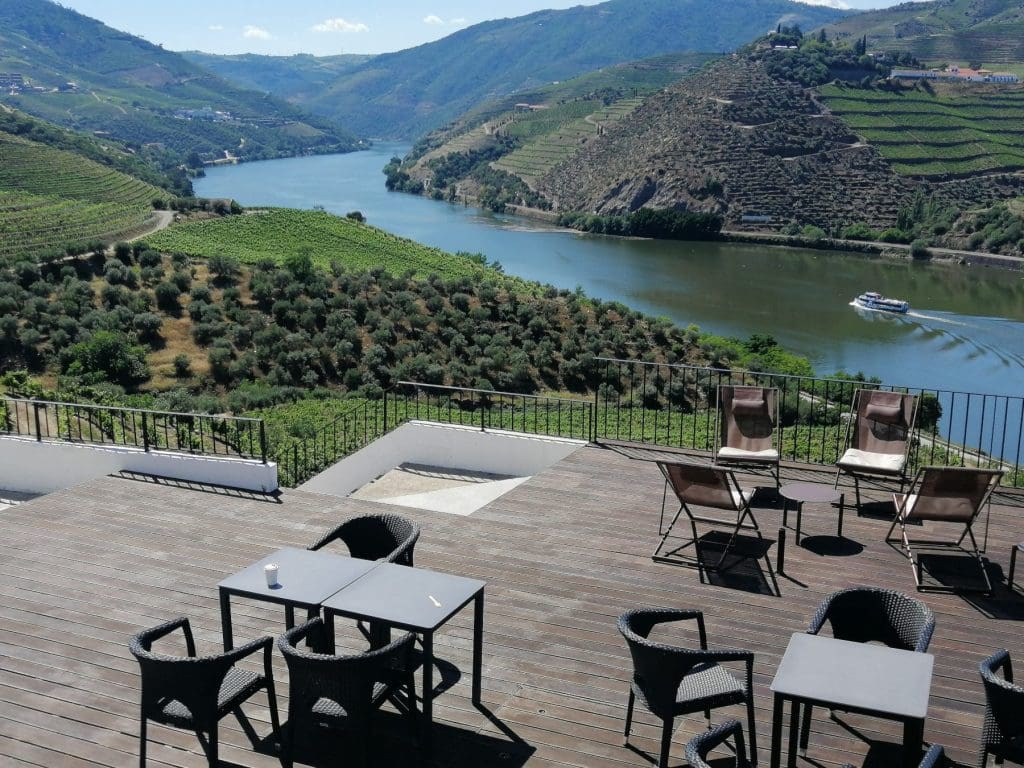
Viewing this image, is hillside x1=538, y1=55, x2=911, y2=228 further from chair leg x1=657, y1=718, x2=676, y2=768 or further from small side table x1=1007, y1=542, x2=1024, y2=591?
chair leg x1=657, y1=718, x2=676, y2=768

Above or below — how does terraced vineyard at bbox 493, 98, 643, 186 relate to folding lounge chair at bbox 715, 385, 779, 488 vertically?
above

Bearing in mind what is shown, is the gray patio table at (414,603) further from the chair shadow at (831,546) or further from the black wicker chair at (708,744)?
the chair shadow at (831,546)

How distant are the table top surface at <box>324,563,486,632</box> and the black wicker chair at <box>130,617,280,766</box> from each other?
49 centimetres

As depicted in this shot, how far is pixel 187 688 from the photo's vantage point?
3.98 meters

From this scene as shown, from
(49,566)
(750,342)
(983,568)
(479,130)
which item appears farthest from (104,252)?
(479,130)

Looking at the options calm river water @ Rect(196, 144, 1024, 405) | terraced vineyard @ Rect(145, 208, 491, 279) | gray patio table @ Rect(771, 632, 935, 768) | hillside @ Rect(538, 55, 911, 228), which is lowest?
calm river water @ Rect(196, 144, 1024, 405)

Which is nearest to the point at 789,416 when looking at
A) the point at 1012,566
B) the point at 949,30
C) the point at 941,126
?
the point at 1012,566

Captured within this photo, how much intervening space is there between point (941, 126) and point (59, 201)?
80.0 metres

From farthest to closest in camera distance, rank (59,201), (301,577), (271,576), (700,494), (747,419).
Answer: (59,201), (747,419), (700,494), (301,577), (271,576)

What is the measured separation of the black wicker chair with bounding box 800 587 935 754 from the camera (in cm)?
431

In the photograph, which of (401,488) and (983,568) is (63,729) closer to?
(401,488)

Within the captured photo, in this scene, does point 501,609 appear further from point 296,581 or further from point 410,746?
point 296,581

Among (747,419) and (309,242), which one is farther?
(309,242)

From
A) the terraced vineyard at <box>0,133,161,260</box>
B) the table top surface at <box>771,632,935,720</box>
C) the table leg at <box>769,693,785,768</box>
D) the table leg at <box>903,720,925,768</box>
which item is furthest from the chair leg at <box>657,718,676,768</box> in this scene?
the terraced vineyard at <box>0,133,161,260</box>
